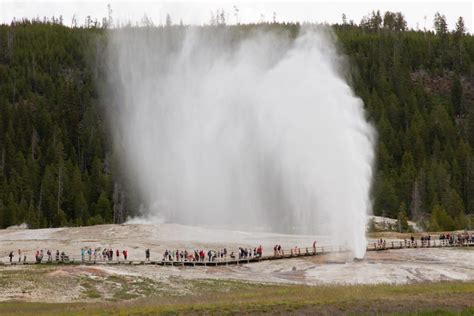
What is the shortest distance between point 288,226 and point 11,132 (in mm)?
78124

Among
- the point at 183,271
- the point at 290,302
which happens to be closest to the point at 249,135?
the point at 183,271

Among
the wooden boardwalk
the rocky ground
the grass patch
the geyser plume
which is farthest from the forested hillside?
the grass patch

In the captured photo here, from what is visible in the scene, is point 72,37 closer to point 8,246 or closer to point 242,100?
Result: point 242,100

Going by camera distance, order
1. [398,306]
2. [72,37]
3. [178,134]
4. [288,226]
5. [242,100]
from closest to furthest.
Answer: [398,306] → [288,226] → [242,100] → [178,134] → [72,37]

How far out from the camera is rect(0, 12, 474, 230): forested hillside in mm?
111812

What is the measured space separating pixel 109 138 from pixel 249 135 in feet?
204

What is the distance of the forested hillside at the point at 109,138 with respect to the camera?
111812mm

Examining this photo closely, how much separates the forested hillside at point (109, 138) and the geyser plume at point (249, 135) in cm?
932

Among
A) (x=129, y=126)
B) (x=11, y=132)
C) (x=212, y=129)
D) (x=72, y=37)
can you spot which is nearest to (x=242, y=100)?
(x=212, y=129)

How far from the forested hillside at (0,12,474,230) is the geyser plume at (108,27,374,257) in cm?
932

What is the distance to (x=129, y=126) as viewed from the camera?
142 m

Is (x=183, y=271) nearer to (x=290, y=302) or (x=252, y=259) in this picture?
(x=252, y=259)

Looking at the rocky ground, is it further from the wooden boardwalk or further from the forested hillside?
the forested hillside

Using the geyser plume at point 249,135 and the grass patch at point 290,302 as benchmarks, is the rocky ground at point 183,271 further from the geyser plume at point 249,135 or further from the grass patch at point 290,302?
the geyser plume at point 249,135
